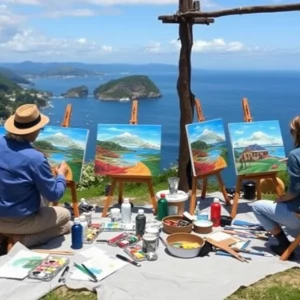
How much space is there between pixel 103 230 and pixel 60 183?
89cm

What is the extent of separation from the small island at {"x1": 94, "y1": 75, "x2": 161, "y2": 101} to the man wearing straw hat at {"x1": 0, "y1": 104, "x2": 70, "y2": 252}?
91510mm

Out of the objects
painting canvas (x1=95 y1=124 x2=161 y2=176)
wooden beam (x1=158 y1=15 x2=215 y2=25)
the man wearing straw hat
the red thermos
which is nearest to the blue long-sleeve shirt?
the man wearing straw hat

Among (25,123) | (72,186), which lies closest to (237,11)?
(72,186)

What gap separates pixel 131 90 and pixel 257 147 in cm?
9428

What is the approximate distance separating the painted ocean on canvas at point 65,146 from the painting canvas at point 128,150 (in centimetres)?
22

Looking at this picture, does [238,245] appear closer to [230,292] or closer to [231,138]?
[230,292]

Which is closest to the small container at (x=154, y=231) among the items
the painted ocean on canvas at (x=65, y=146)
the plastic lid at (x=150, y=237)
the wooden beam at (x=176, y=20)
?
the plastic lid at (x=150, y=237)

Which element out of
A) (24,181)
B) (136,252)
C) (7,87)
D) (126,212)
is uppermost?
(24,181)

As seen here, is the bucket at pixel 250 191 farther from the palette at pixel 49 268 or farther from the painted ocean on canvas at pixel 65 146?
the palette at pixel 49 268

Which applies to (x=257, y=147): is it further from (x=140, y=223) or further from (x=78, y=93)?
(x=78, y=93)

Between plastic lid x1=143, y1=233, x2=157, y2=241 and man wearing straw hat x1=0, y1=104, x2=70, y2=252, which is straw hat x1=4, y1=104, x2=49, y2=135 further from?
plastic lid x1=143, y1=233, x2=157, y2=241

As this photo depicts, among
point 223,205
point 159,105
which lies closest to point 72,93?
point 159,105

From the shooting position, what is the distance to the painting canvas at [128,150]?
5180 millimetres

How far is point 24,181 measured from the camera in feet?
12.8
